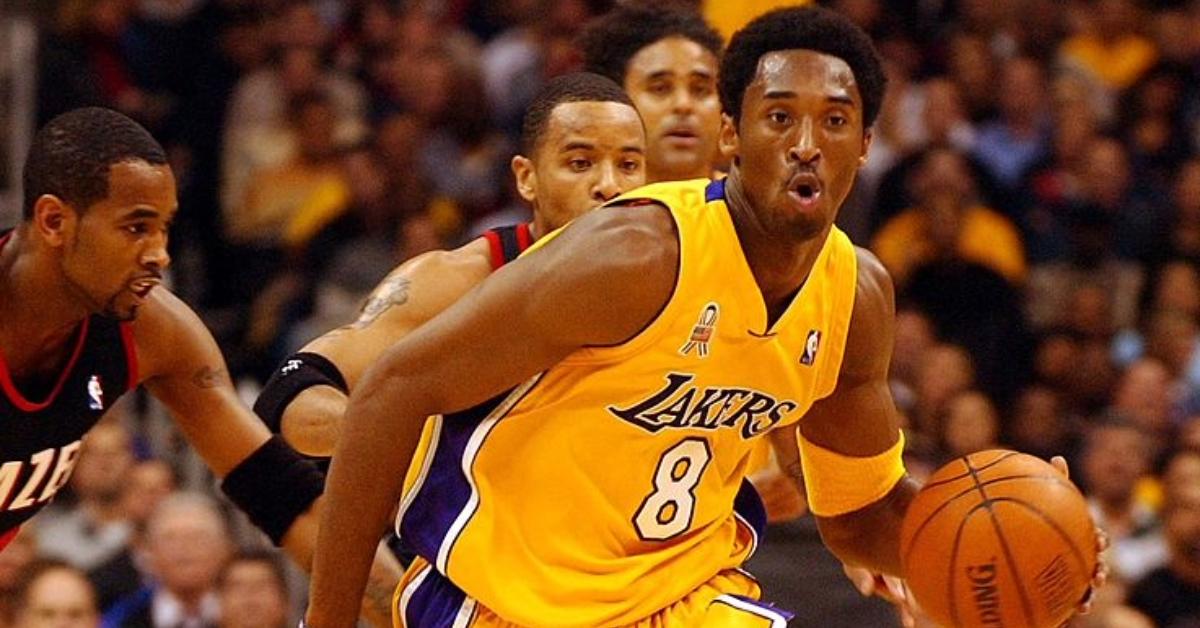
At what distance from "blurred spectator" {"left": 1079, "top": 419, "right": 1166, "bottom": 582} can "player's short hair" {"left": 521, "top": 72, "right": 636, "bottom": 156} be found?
3.89 metres

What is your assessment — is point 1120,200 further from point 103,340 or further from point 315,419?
point 103,340

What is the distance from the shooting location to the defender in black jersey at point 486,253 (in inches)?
190

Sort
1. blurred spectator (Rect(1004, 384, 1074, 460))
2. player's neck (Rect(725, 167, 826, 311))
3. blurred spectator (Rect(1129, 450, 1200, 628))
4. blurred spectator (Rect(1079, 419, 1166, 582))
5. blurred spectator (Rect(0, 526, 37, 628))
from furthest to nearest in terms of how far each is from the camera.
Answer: blurred spectator (Rect(1004, 384, 1074, 460)) → blurred spectator (Rect(1079, 419, 1166, 582)) → blurred spectator (Rect(1129, 450, 1200, 628)) → blurred spectator (Rect(0, 526, 37, 628)) → player's neck (Rect(725, 167, 826, 311))

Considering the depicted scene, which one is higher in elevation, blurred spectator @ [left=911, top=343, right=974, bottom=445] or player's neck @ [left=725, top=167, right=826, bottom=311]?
player's neck @ [left=725, top=167, right=826, bottom=311]

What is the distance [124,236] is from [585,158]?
117 cm

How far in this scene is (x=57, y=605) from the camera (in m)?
7.39

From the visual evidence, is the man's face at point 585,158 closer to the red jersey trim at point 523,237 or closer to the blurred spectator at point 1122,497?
the red jersey trim at point 523,237

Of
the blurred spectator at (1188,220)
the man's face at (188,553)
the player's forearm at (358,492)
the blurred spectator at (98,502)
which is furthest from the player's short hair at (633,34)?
the blurred spectator at (1188,220)

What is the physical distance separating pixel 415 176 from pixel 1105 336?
334cm

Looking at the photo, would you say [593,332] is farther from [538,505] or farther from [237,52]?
[237,52]

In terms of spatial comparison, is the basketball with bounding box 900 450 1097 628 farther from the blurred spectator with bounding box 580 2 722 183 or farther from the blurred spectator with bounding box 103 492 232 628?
the blurred spectator with bounding box 103 492 232 628

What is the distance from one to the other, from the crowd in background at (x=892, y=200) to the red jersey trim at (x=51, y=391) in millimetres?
3170

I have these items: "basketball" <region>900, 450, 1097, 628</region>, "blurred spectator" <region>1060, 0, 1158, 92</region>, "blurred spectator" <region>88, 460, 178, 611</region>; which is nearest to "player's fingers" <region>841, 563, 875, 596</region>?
"basketball" <region>900, 450, 1097, 628</region>

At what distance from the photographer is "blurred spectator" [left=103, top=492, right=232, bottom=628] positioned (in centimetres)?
791
